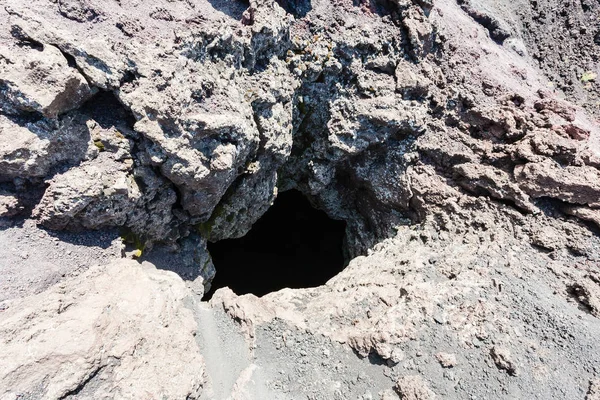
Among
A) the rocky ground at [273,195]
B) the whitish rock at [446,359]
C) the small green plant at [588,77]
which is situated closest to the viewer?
the rocky ground at [273,195]

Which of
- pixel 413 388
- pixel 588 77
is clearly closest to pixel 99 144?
pixel 413 388

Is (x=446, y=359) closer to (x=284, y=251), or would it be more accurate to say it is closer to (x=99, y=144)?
(x=99, y=144)

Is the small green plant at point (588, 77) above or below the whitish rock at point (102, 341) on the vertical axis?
above

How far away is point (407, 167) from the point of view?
8312 mm

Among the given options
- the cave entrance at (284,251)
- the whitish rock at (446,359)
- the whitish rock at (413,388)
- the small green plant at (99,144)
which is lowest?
the cave entrance at (284,251)

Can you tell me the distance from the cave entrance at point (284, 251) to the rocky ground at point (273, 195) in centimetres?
424

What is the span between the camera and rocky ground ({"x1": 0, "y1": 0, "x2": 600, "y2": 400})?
4930 mm

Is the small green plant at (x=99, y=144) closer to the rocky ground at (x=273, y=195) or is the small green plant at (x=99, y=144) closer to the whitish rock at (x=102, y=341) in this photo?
the rocky ground at (x=273, y=195)

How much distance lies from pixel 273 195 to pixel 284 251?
5.14 m

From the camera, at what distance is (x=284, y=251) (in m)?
13.6

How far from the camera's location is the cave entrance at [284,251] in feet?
41.6

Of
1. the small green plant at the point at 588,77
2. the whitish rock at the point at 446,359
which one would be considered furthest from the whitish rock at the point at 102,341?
the small green plant at the point at 588,77

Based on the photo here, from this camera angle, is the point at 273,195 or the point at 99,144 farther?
the point at 273,195

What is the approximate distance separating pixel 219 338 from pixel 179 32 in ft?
17.0
